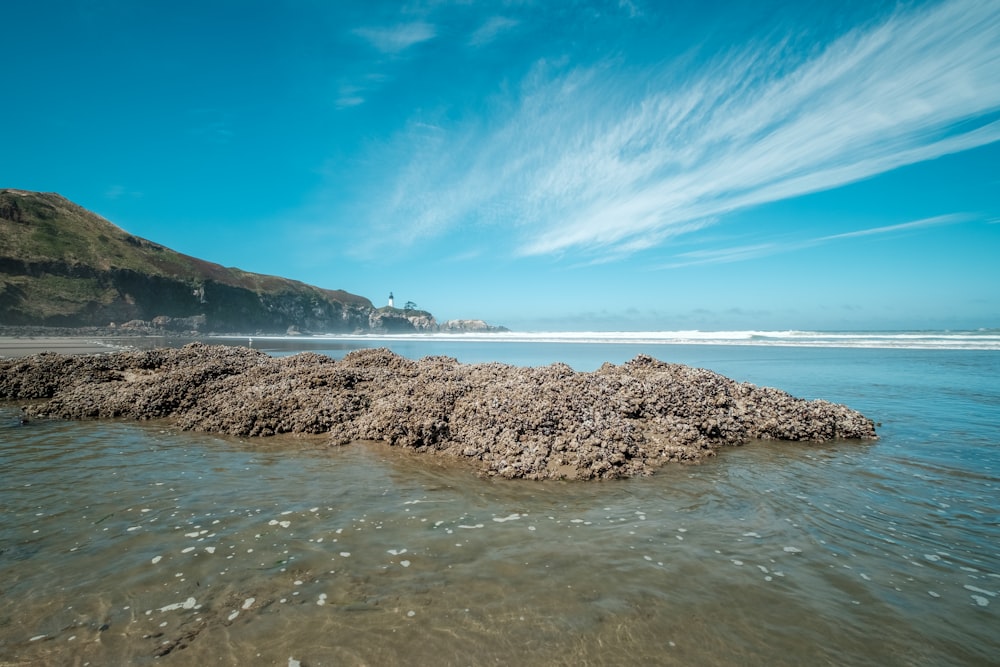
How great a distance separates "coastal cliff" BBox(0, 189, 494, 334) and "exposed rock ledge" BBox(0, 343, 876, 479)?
62.4 meters

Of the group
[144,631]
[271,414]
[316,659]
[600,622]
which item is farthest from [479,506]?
[271,414]

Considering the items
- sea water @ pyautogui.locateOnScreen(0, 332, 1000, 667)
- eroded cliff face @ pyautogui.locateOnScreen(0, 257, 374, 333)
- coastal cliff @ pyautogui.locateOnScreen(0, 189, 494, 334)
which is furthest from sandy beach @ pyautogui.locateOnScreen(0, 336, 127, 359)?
eroded cliff face @ pyautogui.locateOnScreen(0, 257, 374, 333)

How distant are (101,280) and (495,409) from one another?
8345 cm

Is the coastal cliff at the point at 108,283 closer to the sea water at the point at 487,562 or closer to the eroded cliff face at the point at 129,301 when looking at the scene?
the eroded cliff face at the point at 129,301

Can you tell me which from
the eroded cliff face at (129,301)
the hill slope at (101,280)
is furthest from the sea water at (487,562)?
the hill slope at (101,280)

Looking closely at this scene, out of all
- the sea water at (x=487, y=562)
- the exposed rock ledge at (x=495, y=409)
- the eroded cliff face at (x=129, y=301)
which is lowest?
the sea water at (x=487, y=562)

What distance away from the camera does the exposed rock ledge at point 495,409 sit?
731 cm

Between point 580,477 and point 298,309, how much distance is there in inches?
4506

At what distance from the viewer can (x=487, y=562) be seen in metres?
4.14

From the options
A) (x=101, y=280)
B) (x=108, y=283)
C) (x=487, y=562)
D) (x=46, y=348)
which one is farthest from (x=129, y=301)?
(x=487, y=562)

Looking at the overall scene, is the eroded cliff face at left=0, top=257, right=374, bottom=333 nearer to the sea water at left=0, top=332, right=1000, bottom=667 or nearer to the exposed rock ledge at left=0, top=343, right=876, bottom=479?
the exposed rock ledge at left=0, top=343, right=876, bottom=479

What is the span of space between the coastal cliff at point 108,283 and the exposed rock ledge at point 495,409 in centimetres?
6236

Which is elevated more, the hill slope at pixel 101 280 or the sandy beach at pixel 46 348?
the hill slope at pixel 101 280

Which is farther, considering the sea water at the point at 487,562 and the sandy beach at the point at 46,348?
the sandy beach at the point at 46,348
